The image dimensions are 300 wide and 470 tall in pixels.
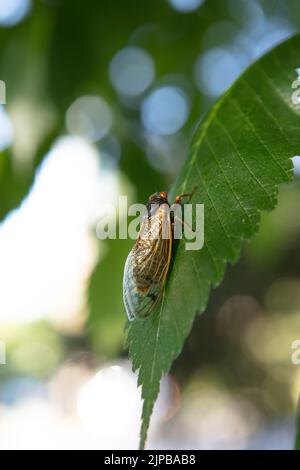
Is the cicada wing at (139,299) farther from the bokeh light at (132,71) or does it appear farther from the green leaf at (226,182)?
the bokeh light at (132,71)

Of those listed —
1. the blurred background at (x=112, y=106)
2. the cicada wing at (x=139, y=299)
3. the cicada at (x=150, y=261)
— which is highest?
the blurred background at (x=112, y=106)

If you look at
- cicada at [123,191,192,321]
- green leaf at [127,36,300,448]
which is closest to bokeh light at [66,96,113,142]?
cicada at [123,191,192,321]

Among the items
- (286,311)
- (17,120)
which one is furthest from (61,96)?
(286,311)

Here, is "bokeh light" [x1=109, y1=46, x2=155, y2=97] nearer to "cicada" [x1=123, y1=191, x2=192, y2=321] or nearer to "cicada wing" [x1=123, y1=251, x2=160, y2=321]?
"cicada" [x1=123, y1=191, x2=192, y2=321]

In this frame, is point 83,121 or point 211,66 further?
point 211,66

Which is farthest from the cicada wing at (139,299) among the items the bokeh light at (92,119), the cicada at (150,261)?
the bokeh light at (92,119)
